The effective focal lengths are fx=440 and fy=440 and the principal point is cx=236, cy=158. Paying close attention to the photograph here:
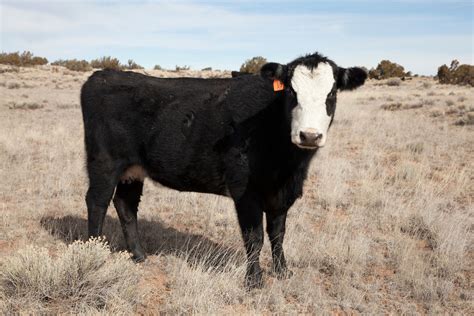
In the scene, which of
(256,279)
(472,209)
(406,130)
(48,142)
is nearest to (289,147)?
(256,279)

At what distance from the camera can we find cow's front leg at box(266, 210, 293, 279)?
4613 mm

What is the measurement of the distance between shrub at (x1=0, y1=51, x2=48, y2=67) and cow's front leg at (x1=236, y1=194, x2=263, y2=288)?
4858 cm

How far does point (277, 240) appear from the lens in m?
4.71

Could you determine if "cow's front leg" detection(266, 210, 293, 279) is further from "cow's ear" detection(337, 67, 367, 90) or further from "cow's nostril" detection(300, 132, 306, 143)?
"cow's ear" detection(337, 67, 367, 90)

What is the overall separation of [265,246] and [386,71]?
5197 centimetres

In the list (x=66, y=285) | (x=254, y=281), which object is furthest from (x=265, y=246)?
(x=66, y=285)

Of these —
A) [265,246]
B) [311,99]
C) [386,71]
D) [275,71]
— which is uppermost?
[386,71]

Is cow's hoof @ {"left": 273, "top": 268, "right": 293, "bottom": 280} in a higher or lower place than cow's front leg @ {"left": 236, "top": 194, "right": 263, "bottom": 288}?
lower

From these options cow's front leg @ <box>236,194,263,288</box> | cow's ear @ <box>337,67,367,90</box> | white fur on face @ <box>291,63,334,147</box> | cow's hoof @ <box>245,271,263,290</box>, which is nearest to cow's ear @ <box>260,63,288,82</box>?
white fur on face @ <box>291,63,334,147</box>

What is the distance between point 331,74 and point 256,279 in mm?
2121

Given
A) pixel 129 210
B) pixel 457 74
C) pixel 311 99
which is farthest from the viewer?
pixel 457 74

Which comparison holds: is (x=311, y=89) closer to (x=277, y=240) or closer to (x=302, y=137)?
(x=302, y=137)

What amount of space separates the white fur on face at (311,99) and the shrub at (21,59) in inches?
1929

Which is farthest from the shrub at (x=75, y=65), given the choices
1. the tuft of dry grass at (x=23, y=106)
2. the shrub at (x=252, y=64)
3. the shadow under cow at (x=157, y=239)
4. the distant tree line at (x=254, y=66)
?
the shadow under cow at (x=157, y=239)
